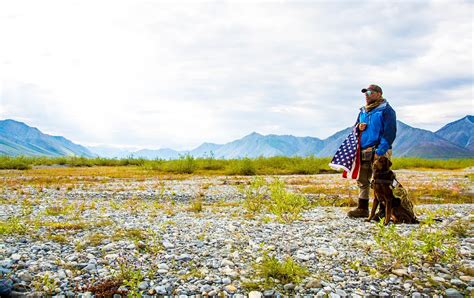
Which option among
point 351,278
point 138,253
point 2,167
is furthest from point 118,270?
point 2,167

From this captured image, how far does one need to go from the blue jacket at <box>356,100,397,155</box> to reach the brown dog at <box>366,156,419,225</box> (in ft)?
1.02

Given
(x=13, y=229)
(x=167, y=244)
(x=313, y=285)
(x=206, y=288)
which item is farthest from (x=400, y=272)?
(x=13, y=229)

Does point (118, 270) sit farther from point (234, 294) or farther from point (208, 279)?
point (234, 294)

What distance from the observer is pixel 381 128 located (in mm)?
9086

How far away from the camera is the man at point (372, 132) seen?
29.4 feet

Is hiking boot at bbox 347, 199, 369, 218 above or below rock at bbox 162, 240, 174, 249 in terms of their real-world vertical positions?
above

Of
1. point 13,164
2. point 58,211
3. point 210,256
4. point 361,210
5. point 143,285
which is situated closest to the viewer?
point 143,285

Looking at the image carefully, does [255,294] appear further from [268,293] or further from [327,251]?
[327,251]

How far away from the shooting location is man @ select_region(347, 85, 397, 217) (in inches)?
352

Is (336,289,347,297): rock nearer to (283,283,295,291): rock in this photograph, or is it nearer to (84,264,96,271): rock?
(283,283,295,291): rock

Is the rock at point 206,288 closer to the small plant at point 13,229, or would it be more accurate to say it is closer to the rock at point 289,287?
the rock at point 289,287

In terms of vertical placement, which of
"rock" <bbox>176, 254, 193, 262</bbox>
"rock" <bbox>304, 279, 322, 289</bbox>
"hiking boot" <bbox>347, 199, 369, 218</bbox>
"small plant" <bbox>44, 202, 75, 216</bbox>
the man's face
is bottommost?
"rock" <bbox>304, 279, 322, 289</bbox>

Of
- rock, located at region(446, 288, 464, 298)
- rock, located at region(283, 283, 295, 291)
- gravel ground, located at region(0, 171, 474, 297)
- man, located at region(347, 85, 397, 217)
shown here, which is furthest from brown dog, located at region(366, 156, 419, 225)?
rock, located at region(283, 283, 295, 291)

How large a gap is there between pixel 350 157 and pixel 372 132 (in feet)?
3.12
